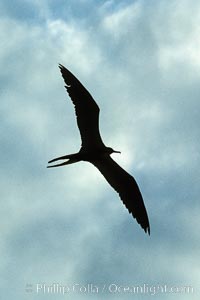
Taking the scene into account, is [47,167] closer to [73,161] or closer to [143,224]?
[73,161]

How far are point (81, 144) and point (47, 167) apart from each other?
2.07 meters

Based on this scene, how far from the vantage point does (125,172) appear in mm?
25938

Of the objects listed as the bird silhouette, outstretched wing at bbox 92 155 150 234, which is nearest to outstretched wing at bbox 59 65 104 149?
the bird silhouette

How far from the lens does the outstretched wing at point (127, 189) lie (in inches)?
1023

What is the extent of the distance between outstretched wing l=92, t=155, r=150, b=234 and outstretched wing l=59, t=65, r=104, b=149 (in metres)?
1.42

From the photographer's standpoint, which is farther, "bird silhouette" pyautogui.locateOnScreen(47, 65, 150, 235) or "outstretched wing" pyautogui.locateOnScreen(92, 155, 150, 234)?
"outstretched wing" pyautogui.locateOnScreen(92, 155, 150, 234)

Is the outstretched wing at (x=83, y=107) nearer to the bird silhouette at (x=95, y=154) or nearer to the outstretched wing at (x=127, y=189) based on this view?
the bird silhouette at (x=95, y=154)

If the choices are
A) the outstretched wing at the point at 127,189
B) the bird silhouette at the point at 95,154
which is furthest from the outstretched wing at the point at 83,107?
the outstretched wing at the point at 127,189

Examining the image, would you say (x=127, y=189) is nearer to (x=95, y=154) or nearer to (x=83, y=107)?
(x=95, y=154)

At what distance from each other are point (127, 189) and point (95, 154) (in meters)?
2.06

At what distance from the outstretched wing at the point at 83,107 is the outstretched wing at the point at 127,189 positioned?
1418mm

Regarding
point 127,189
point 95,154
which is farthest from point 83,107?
point 127,189

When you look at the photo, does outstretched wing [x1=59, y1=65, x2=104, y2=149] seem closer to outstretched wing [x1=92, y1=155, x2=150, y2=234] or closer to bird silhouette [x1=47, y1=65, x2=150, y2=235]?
bird silhouette [x1=47, y1=65, x2=150, y2=235]

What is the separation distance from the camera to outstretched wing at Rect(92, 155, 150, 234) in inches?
1023
